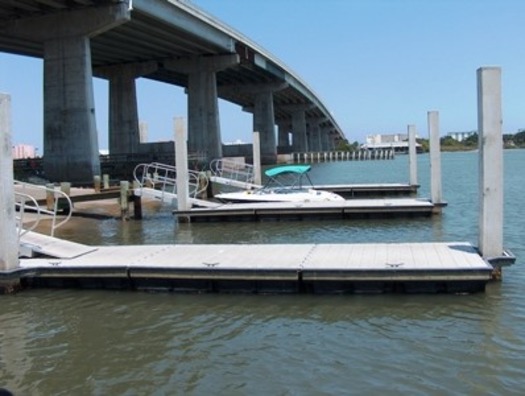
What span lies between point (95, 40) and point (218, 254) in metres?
44.7

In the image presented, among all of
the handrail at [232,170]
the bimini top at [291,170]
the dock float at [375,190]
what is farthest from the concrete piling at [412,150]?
the handrail at [232,170]

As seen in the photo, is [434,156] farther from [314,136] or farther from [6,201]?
[314,136]

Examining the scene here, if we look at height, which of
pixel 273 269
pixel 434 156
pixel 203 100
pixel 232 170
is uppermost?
pixel 203 100

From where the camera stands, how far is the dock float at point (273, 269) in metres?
10.4

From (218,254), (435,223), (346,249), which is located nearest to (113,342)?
→ (218,254)

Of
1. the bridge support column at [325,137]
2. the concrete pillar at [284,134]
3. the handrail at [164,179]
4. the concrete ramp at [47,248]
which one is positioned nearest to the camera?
the concrete ramp at [47,248]

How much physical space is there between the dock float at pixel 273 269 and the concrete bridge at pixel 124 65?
2995 centimetres

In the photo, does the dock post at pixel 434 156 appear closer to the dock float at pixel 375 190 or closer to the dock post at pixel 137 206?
the dock float at pixel 375 190

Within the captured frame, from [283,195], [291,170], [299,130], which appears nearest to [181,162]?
[283,195]

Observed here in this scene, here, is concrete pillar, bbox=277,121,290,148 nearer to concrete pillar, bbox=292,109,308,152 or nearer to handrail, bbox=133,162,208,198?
concrete pillar, bbox=292,109,308,152

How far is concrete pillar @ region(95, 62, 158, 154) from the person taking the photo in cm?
6594

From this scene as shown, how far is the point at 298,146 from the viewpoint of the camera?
12644 centimetres

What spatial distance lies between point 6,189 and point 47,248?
2.35m

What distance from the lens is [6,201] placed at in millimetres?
11141
